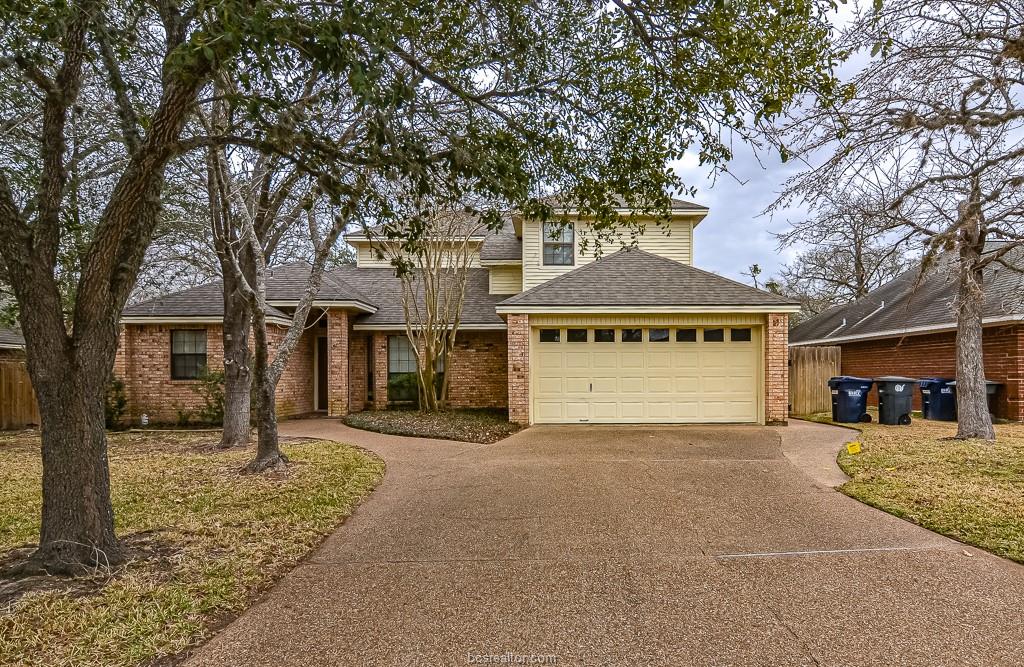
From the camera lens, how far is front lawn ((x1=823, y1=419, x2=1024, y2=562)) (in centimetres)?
475

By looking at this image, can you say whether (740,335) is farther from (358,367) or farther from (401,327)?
(358,367)

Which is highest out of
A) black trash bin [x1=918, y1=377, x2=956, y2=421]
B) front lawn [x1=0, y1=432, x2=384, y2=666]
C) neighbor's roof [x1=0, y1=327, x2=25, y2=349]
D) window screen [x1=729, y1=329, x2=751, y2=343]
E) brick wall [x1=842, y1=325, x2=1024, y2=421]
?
neighbor's roof [x1=0, y1=327, x2=25, y2=349]

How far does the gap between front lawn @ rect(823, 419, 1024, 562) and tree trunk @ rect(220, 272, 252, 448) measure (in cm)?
903

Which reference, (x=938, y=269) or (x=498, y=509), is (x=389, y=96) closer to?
(x=498, y=509)

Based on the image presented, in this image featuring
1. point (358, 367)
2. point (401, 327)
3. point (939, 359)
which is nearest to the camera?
point (939, 359)

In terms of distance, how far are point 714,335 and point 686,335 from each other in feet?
1.98

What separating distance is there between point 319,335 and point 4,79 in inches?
400

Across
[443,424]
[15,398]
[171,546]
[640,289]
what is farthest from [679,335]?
[15,398]

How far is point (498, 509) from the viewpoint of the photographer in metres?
5.69

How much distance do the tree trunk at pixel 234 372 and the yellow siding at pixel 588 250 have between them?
790 centimetres

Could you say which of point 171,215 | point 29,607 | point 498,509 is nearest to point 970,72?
point 498,509

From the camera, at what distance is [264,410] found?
24.3 feet

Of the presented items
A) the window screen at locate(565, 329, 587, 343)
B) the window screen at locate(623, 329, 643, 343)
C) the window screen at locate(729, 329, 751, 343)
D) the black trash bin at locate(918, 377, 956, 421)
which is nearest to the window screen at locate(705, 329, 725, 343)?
the window screen at locate(729, 329, 751, 343)

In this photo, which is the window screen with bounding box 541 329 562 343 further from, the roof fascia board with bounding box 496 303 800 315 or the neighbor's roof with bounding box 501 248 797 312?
the neighbor's roof with bounding box 501 248 797 312
